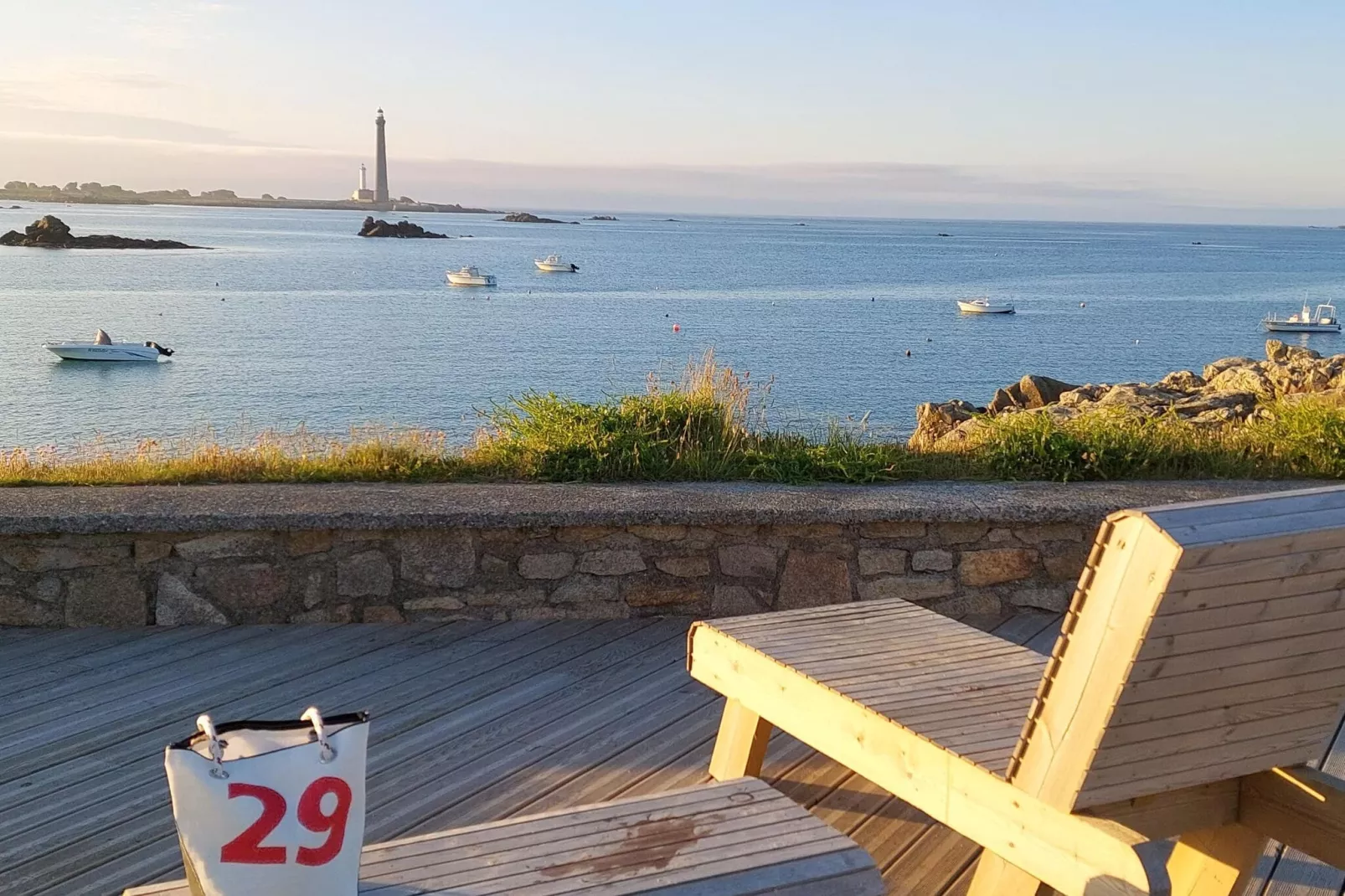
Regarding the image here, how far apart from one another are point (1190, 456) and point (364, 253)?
9437 cm

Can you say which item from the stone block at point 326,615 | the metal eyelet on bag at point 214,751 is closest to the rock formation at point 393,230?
the stone block at point 326,615

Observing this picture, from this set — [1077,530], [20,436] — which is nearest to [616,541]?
[1077,530]

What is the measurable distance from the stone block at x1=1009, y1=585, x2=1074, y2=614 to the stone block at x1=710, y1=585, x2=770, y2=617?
1059mm

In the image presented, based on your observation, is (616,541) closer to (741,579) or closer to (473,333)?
(741,579)

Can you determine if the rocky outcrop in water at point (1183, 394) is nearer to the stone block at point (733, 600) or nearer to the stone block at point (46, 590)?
the stone block at point (733, 600)

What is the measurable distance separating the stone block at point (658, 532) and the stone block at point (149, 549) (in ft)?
5.65

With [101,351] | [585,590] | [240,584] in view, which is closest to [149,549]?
[240,584]

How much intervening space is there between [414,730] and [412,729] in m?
0.01

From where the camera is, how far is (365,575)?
14.7 feet

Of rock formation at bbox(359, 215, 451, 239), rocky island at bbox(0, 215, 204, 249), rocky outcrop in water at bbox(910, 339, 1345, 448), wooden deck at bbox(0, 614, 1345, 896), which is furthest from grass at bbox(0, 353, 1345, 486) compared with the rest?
rock formation at bbox(359, 215, 451, 239)

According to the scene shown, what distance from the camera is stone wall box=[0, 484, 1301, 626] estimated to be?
4.35 metres

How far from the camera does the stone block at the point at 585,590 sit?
182 inches

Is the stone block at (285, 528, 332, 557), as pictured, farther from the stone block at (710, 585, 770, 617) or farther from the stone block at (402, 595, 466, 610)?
the stone block at (710, 585, 770, 617)

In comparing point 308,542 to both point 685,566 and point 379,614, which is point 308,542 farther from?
point 685,566
